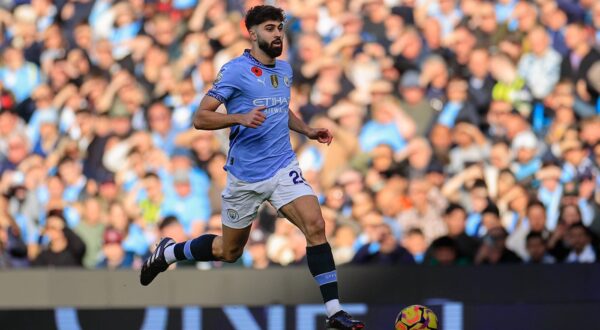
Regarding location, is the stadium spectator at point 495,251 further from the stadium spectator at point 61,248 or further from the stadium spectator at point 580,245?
the stadium spectator at point 61,248

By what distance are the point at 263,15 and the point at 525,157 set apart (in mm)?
4660

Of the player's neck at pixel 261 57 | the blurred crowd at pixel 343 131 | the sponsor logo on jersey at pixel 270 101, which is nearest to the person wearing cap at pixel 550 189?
the blurred crowd at pixel 343 131

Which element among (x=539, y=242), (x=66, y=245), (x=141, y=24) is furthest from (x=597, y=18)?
(x=66, y=245)

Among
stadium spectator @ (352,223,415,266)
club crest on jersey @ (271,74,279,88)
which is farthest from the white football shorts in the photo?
stadium spectator @ (352,223,415,266)

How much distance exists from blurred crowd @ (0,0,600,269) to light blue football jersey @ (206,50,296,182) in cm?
316

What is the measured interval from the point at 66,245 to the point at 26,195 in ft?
3.64

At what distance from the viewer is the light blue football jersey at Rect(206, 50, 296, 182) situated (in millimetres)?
8688

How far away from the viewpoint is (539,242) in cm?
1170

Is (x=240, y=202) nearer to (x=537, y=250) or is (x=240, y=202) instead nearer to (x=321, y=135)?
(x=321, y=135)

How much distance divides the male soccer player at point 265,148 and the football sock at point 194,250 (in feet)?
0.90

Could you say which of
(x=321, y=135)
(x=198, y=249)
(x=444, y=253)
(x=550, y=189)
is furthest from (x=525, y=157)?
(x=198, y=249)

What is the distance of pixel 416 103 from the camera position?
13.1 m

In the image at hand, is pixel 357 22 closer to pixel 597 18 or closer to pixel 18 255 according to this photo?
pixel 597 18

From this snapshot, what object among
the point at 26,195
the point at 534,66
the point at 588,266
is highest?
the point at 534,66
